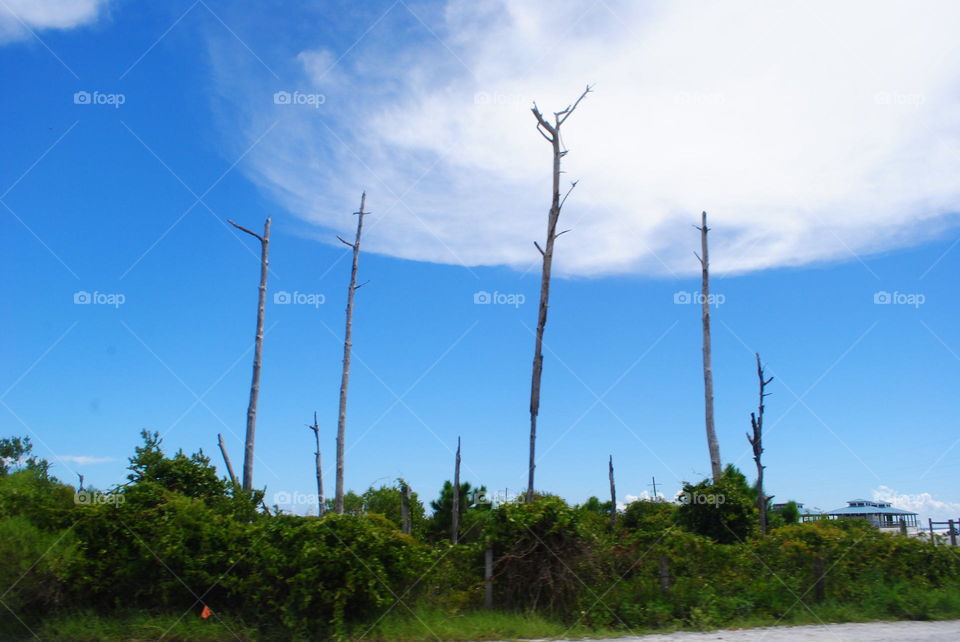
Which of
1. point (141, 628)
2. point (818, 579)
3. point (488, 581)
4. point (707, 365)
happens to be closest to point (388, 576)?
point (488, 581)

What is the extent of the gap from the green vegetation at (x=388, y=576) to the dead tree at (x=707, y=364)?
9.82 m

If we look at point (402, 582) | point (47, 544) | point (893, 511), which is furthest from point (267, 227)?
point (893, 511)

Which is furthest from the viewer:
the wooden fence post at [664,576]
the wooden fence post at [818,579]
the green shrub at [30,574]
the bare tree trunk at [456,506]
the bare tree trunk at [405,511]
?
the bare tree trunk at [456,506]

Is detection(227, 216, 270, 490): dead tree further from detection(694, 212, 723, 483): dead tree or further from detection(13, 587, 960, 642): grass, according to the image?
detection(694, 212, 723, 483): dead tree

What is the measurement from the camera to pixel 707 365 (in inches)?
904

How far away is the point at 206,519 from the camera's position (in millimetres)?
10031

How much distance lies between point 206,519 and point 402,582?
303 centimetres

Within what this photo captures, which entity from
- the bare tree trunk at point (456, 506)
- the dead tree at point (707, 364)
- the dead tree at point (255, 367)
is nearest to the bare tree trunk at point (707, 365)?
the dead tree at point (707, 364)

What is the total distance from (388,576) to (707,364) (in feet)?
53.4

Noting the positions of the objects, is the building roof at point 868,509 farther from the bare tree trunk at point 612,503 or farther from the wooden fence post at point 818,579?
the wooden fence post at point 818,579

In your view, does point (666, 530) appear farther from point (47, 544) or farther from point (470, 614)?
point (47, 544)

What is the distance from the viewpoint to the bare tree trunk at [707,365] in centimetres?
2200

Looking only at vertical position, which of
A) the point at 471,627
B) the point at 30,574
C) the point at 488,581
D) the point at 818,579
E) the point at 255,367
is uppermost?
the point at 255,367

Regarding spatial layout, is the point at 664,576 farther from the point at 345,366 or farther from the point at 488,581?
the point at 345,366
